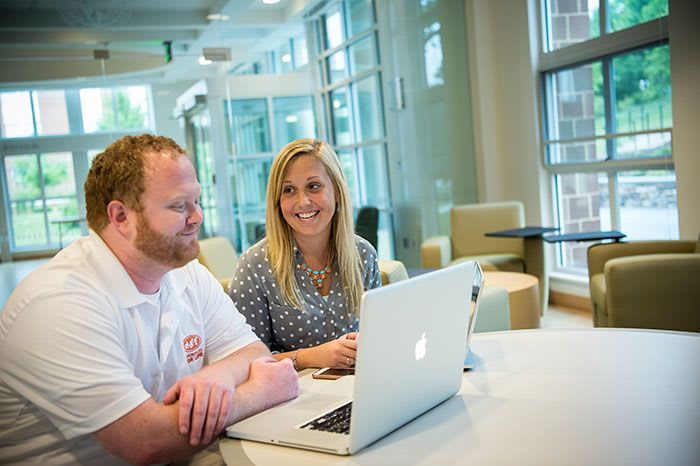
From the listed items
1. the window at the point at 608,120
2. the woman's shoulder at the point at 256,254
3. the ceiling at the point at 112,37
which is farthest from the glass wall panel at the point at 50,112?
the window at the point at 608,120

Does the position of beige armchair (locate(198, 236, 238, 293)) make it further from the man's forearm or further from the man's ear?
the man's ear

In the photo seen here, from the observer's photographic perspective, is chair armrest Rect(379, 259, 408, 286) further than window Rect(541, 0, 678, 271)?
No

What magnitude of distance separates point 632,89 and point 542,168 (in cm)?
115

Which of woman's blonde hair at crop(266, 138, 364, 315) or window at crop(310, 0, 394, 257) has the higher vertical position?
window at crop(310, 0, 394, 257)

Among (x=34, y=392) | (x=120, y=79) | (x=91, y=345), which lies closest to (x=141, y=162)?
(x=91, y=345)

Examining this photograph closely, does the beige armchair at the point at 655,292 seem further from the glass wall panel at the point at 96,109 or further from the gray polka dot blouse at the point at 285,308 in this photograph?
the glass wall panel at the point at 96,109

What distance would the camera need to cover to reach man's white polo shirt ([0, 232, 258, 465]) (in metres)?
1.28

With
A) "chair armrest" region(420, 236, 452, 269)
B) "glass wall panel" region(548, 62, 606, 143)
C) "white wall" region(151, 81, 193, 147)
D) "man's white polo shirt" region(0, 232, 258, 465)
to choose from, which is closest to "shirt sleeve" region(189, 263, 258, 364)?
"man's white polo shirt" region(0, 232, 258, 465)

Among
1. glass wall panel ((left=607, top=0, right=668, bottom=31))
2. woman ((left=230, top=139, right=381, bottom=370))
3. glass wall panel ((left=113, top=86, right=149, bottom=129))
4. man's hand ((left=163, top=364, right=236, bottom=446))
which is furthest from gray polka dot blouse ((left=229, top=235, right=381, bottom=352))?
glass wall panel ((left=607, top=0, right=668, bottom=31))

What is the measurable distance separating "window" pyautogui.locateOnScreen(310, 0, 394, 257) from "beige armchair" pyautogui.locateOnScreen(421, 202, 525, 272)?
99 cm

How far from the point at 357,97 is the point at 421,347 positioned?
552cm

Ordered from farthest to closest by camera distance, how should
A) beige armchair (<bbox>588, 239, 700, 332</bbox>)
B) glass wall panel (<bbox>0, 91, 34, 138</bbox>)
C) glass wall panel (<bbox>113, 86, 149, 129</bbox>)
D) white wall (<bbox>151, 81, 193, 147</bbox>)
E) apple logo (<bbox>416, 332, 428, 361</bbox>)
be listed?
white wall (<bbox>151, 81, 193, 147</bbox>) < glass wall panel (<bbox>113, 86, 149, 129</bbox>) < glass wall panel (<bbox>0, 91, 34, 138</bbox>) < beige armchair (<bbox>588, 239, 700, 332</bbox>) < apple logo (<bbox>416, 332, 428, 361</bbox>)

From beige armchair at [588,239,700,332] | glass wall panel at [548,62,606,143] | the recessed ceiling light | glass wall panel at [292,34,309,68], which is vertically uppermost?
the recessed ceiling light

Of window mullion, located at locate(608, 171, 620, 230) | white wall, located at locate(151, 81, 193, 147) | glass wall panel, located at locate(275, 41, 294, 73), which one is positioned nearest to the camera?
white wall, located at locate(151, 81, 193, 147)
